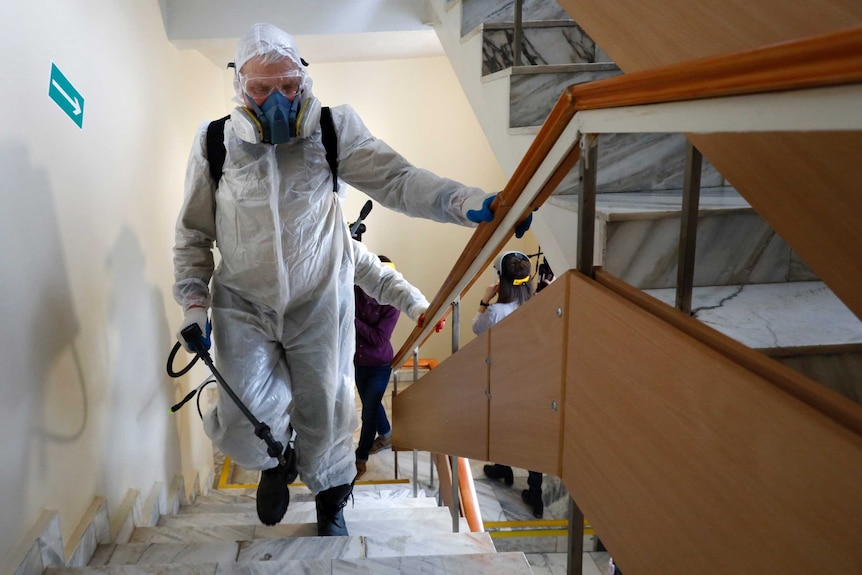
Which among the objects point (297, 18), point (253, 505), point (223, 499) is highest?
point (297, 18)

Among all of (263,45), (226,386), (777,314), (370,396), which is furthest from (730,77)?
(370,396)

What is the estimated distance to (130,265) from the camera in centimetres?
240

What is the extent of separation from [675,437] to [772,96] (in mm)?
349

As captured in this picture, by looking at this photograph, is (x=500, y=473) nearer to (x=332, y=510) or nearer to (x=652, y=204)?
(x=332, y=510)

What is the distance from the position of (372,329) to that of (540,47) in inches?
72.0

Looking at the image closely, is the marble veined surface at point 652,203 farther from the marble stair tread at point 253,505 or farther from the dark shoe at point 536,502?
the dark shoe at point 536,502

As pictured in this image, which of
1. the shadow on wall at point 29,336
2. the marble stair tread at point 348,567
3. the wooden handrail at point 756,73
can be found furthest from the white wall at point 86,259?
the wooden handrail at point 756,73

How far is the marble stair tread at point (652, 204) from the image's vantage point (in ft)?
4.21

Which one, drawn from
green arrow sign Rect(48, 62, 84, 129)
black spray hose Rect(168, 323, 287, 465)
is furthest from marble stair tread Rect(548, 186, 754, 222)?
green arrow sign Rect(48, 62, 84, 129)

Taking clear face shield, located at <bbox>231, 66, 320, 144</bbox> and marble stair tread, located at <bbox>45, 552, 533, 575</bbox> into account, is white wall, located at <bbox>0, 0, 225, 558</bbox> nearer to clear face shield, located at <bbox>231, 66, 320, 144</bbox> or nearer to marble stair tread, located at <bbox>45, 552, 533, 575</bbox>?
marble stair tread, located at <bbox>45, 552, 533, 575</bbox>

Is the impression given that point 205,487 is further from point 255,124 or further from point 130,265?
point 255,124

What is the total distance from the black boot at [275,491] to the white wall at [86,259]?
0.51 meters

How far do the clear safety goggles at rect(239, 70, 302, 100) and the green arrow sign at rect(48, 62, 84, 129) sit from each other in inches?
20.3

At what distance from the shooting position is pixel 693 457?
617mm
